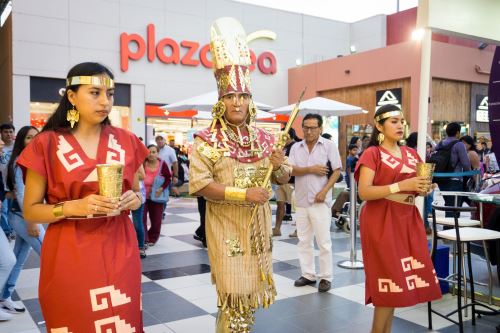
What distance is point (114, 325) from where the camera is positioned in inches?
76.2

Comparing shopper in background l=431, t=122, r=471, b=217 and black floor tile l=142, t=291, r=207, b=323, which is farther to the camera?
shopper in background l=431, t=122, r=471, b=217

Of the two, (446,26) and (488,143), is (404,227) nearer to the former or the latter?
(446,26)

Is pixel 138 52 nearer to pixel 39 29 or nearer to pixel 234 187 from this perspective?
pixel 39 29

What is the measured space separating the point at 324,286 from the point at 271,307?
704 millimetres

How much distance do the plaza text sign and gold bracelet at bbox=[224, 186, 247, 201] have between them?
14483 mm

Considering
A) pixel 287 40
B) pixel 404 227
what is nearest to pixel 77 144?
pixel 404 227

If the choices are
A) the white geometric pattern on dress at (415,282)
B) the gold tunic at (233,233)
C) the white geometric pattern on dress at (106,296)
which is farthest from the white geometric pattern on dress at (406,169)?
the white geometric pattern on dress at (106,296)

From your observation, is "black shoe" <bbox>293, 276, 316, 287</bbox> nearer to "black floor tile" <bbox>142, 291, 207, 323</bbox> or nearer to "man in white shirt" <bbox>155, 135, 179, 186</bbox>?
"black floor tile" <bbox>142, 291, 207, 323</bbox>

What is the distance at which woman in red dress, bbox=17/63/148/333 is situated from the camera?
189 cm

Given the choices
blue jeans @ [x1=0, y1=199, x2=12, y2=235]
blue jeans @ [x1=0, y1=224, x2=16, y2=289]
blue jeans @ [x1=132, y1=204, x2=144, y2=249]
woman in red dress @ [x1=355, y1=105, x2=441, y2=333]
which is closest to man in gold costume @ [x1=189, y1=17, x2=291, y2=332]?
woman in red dress @ [x1=355, y1=105, x2=441, y2=333]

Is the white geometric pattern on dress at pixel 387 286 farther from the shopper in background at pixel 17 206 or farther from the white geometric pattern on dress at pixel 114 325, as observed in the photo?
the shopper in background at pixel 17 206

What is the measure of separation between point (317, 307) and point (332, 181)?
125cm

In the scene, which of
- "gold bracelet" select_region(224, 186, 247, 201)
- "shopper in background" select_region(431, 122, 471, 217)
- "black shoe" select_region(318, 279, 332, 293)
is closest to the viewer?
"gold bracelet" select_region(224, 186, 247, 201)

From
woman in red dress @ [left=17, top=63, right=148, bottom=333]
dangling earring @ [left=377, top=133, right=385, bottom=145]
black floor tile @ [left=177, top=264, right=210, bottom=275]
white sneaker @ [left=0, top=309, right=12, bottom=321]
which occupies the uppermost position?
dangling earring @ [left=377, top=133, right=385, bottom=145]
